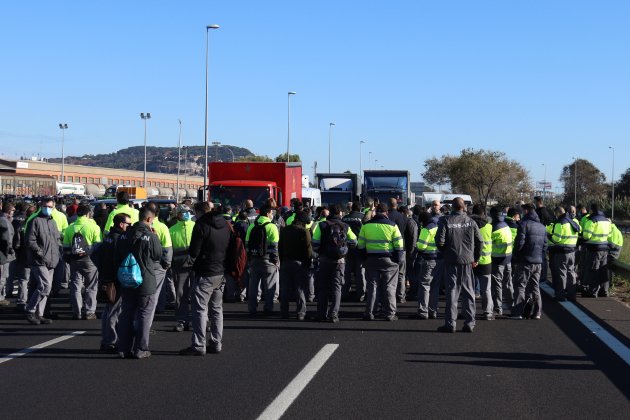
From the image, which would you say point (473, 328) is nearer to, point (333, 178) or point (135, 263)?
point (135, 263)

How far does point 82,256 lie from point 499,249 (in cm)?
668

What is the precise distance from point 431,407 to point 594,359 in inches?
134

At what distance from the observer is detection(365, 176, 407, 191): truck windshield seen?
39.0 metres

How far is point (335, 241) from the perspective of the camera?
1338 cm

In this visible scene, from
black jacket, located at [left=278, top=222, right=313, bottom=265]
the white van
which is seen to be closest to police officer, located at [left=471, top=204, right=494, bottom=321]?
black jacket, located at [left=278, top=222, right=313, bottom=265]

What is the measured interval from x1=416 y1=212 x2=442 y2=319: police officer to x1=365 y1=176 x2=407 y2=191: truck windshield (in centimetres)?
2465

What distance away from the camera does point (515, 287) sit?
45.3 ft

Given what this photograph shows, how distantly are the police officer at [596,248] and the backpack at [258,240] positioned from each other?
653cm

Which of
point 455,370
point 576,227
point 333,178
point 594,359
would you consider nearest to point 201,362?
point 455,370

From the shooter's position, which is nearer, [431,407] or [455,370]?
[431,407]

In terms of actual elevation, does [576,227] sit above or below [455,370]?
above

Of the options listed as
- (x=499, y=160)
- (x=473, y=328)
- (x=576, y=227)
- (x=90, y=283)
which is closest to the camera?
(x=473, y=328)

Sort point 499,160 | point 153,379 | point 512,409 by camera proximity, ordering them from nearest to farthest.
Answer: point 512,409
point 153,379
point 499,160

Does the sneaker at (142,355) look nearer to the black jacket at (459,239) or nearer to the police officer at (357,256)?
the black jacket at (459,239)
